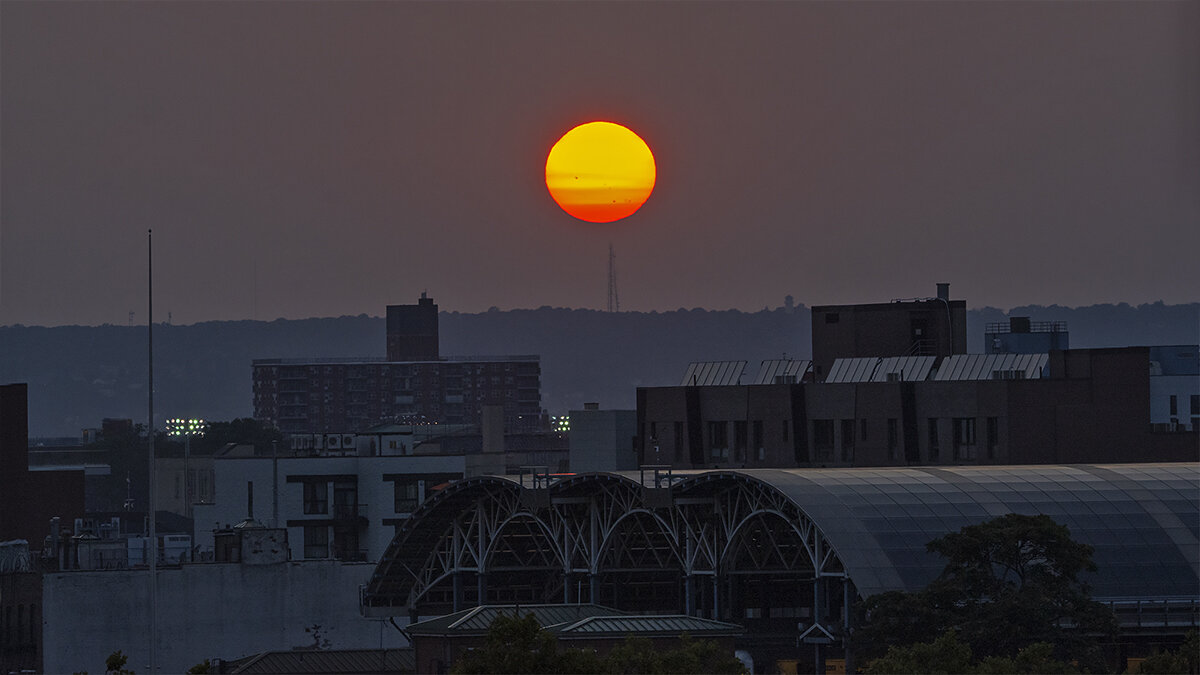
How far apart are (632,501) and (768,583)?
24.9 feet

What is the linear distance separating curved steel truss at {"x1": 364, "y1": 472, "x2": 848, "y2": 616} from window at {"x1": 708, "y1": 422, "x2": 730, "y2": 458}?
32510mm

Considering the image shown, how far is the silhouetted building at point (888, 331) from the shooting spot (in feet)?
470

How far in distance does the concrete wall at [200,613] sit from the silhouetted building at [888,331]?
49.8m

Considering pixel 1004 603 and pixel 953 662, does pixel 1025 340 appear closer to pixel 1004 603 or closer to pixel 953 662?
pixel 1004 603

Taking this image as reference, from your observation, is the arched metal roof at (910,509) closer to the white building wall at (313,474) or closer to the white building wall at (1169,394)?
the white building wall at (313,474)

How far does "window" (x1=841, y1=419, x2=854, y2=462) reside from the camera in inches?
5280

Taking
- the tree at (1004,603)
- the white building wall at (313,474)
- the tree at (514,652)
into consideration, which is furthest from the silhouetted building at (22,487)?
the tree at (514,652)

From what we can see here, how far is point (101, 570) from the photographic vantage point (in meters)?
102

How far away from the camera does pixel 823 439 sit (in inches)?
5359

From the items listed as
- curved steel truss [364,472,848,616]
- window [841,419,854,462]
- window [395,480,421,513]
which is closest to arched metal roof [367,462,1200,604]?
curved steel truss [364,472,848,616]

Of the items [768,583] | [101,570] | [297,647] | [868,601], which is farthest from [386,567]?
[868,601]

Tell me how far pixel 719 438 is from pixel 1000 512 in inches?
2478

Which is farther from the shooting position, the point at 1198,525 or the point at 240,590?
the point at 240,590

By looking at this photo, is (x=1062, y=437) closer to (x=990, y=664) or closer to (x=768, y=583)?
(x=768, y=583)
